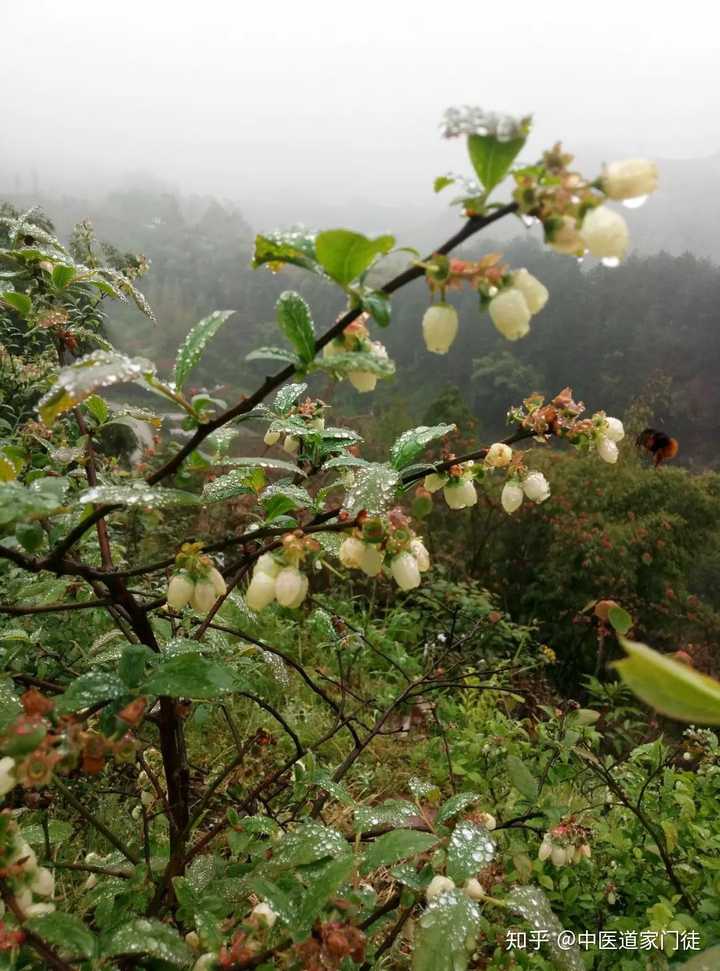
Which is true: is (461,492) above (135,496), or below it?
below

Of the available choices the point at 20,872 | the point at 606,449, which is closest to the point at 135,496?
the point at 20,872

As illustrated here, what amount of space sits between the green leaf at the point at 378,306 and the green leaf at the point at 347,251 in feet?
0.06

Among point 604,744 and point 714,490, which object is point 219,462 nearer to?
point 604,744

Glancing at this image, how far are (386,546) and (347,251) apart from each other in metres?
0.26

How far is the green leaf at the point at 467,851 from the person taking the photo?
1.93 ft

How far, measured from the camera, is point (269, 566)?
563mm

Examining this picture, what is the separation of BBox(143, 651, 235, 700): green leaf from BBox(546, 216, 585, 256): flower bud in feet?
1.35

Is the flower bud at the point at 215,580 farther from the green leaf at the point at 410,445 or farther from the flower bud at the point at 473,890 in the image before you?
the flower bud at the point at 473,890

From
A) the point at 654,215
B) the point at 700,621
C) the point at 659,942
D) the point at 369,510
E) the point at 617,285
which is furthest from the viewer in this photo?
the point at 654,215

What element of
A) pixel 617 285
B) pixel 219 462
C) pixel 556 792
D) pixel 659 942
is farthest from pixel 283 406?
pixel 617 285

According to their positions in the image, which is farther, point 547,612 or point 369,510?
point 547,612

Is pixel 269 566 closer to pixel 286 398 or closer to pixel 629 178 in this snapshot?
pixel 286 398

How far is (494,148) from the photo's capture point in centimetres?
39

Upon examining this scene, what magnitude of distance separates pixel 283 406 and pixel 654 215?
1246 cm
